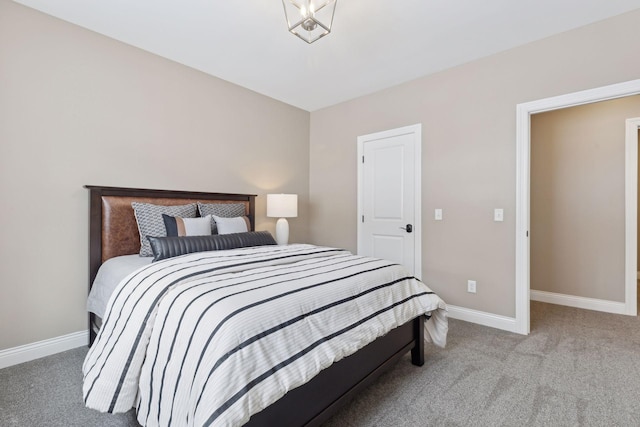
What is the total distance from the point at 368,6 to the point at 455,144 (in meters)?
1.61

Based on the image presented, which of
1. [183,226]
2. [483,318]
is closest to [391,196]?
[483,318]

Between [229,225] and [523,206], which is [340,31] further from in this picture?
[523,206]

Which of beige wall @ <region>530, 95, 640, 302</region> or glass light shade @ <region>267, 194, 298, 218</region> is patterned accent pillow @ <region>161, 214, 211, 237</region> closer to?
glass light shade @ <region>267, 194, 298, 218</region>

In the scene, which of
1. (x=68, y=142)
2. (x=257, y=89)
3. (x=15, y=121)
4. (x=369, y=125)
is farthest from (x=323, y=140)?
(x=15, y=121)

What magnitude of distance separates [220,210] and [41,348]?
1700 mm

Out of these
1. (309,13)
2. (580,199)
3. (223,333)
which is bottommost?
(223,333)

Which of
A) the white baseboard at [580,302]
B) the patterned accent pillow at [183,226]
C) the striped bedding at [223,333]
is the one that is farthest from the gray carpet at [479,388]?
the patterned accent pillow at [183,226]

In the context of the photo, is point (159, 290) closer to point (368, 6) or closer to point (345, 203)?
point (368, 6)

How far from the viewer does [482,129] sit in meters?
2.95

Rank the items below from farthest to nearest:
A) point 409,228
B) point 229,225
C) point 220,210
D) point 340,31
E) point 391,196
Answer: point 391,196 → point 409,228 → point 220,210 → point 229,225 → point 340,31

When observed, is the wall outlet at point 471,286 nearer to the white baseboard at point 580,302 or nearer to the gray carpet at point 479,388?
the gray carpet at point 479,388

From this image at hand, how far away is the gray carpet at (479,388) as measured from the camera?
1579mm

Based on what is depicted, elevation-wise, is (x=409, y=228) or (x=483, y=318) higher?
(x=409, y=228)

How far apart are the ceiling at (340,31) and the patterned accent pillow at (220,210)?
144 cm
